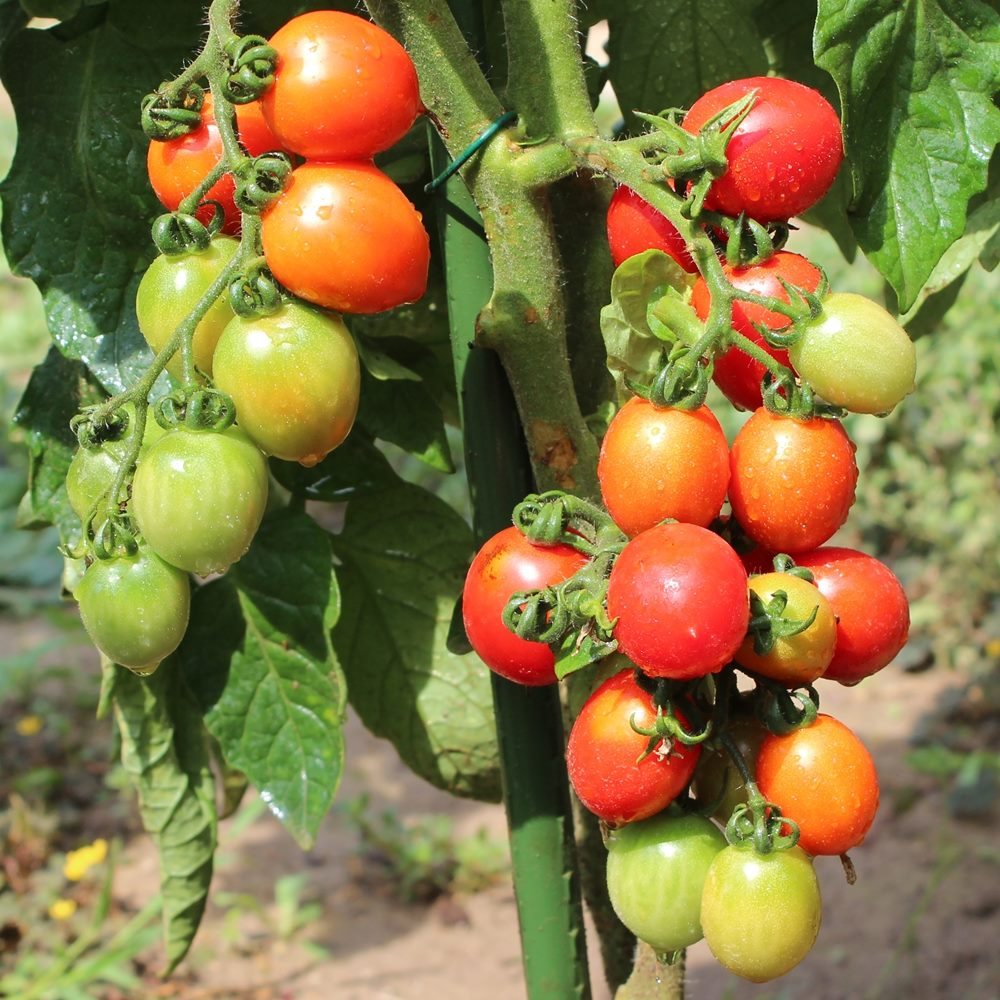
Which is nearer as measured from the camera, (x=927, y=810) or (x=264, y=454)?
(x=264, y=454)

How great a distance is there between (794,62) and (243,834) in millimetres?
2221

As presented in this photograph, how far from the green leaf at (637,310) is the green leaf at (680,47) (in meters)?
0.29

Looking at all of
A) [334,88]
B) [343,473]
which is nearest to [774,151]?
[334,88]

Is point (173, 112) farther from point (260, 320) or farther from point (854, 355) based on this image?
point (854, 355)

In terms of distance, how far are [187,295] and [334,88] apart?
0.44 feet

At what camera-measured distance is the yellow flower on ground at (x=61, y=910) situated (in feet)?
7.82

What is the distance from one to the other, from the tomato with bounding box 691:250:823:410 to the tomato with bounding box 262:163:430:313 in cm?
16

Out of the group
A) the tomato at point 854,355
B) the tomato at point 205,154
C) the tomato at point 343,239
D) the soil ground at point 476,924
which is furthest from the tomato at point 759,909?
the soil ground at point 476,924

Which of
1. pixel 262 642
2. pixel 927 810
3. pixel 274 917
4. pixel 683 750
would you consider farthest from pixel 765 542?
pixel 927 810

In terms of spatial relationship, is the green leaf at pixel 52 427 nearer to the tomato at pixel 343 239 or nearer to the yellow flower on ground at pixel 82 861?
the tomato at pixel 343 239

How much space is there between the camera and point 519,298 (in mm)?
783

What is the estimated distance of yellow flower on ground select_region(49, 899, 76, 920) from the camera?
2383 millimetres

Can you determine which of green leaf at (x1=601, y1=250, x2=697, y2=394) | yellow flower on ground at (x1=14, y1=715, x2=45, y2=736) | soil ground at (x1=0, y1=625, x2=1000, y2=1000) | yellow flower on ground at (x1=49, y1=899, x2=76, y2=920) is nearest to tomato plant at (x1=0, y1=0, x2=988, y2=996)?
green leaf at (x1=601, y1=250, x2=697, y2=394)

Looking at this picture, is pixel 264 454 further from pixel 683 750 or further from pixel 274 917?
pixel 274 917
